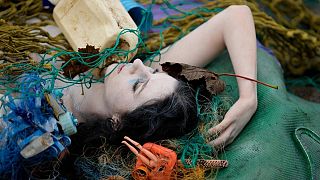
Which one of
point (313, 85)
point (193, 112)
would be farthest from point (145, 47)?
point (313, 85)

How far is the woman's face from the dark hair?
0.6 inches

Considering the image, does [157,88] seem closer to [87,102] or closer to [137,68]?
[137,68]

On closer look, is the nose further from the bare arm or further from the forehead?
the bare arm

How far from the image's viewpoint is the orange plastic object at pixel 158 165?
130cm

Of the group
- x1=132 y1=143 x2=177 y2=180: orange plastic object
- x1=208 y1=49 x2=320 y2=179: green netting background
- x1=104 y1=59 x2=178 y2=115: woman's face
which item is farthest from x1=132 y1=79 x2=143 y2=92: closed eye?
x1=208 y1=49 x2=320 y2=179: green netting background

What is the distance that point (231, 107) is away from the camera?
1460 millimetres

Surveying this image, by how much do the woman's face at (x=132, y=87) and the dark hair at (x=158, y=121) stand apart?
2 centimetres

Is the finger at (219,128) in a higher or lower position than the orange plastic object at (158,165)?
lower

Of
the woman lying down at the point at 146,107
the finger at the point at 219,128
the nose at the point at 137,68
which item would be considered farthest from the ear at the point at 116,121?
the finger at the point at 219,128

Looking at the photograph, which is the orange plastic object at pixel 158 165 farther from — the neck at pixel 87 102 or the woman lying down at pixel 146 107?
the neck at pixel 87 102

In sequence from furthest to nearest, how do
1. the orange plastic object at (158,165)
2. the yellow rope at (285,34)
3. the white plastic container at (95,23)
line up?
the yellow rope at (285,34) < the white plastic container at (95,23) < the orange plastic object at (158,165)

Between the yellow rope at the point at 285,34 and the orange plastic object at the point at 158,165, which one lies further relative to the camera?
the yellow rope at the point at 285,34

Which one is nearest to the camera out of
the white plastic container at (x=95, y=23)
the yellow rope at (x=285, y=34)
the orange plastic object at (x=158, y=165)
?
the orange plastic object at (x=158, y=165)

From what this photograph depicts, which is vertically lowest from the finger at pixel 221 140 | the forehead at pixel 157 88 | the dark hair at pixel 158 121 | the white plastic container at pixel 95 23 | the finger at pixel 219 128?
the finger at pixel 221 140
